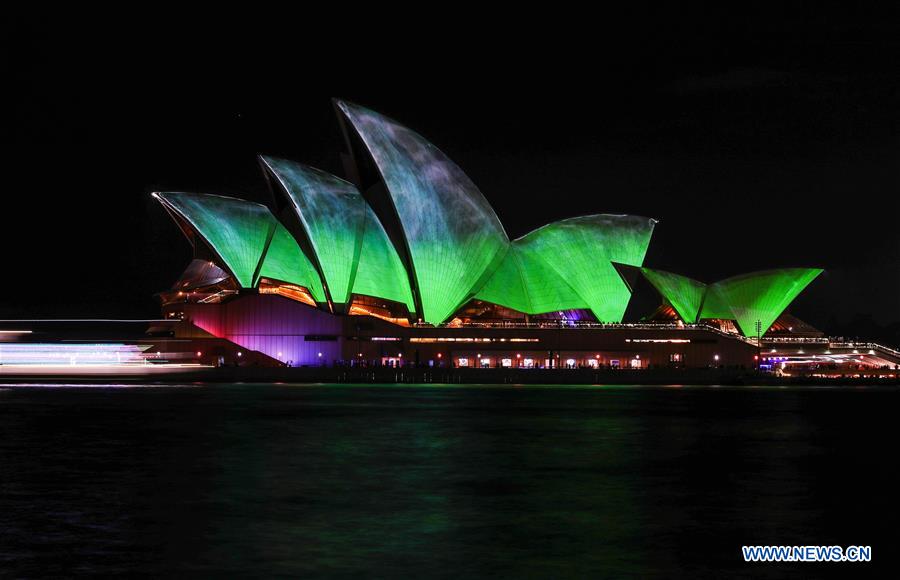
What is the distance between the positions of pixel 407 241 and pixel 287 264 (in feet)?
31.7

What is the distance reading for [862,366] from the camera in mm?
75375

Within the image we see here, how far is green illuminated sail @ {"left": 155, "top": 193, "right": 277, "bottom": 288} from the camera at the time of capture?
65.7 meters

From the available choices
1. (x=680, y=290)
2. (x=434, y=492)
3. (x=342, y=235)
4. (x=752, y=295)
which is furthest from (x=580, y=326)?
(x=434, y=492)

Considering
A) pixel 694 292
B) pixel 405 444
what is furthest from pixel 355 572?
pixel 694 292

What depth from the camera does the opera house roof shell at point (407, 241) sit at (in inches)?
2470

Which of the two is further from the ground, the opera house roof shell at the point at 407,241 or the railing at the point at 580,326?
the opera house roof shell at the point at 407,241

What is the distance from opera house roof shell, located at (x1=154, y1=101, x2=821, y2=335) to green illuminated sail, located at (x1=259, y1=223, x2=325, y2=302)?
0.07 meters

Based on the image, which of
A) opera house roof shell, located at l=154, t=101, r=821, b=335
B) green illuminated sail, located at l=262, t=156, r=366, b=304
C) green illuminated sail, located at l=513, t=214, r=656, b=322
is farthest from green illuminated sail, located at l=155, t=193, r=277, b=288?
green illuminated sail, located at l=513, t=214, r=656, b=322

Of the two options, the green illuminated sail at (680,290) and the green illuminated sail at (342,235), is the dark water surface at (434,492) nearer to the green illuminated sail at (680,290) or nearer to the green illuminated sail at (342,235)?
the green illuminated sail at (342,235)

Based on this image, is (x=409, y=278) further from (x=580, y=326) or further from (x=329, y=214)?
(x=580, y=326)

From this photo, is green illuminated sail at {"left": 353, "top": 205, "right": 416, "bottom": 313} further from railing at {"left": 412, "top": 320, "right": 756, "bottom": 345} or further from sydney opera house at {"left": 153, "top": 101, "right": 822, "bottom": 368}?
railing at {"left": 412, "top": 320, "right": 756, "bottom": 345}

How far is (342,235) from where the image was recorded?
6531cm

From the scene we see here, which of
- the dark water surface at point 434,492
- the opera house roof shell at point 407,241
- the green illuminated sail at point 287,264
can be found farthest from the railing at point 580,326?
the dark water surface at point 434,492

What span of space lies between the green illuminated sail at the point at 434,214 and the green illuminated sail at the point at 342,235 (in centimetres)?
247
